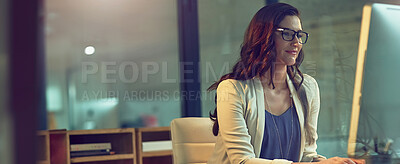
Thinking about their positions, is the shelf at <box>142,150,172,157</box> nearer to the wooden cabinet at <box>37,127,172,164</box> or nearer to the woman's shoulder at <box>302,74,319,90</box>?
the wooden cabinet at <box>37,127,172,164</box>

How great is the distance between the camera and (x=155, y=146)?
10.6 ft

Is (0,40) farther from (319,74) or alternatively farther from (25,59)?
(319,74)

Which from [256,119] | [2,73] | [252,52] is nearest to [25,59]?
[2,73]

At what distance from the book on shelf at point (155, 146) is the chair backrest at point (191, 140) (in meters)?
1.43

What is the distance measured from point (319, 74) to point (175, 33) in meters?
1.22

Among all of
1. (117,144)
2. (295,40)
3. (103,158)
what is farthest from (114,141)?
(295,40)

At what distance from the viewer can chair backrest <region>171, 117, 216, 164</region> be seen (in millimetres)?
1727

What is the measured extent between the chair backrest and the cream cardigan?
0.07m

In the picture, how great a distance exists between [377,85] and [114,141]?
185 centimetres

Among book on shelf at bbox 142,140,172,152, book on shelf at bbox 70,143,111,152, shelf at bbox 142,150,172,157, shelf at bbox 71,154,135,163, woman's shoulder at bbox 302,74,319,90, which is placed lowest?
shelf at bbox 142,150,172,157

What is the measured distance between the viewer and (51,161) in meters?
2.85

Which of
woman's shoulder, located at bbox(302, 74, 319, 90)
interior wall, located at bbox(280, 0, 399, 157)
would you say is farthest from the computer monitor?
interior wall, located at bbox(280, 0, 399, 157)

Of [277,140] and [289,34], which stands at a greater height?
[289,34]

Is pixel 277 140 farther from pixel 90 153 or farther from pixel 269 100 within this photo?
pixel 90 153
